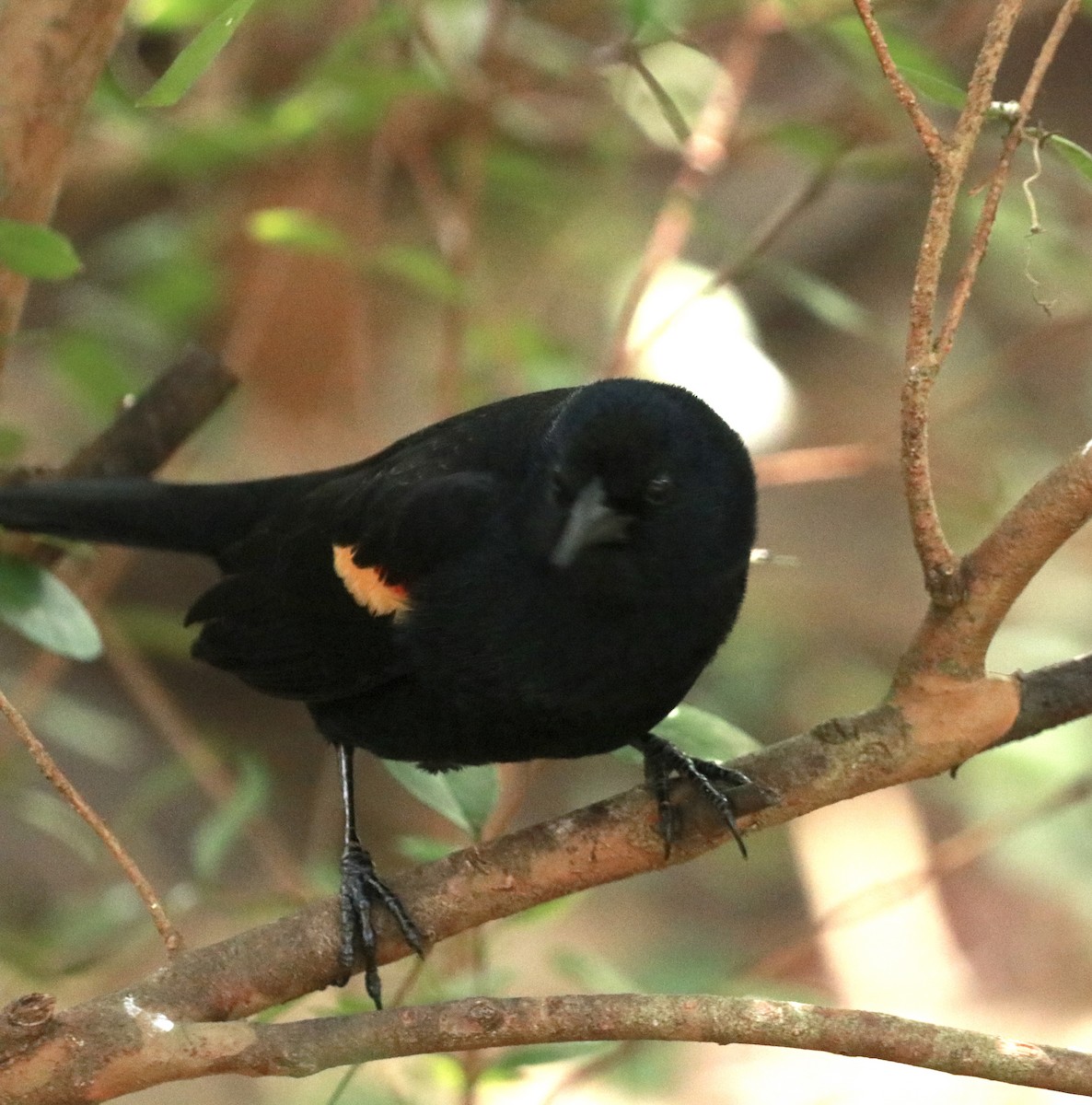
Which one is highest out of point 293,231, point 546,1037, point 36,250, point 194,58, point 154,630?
point 293,231

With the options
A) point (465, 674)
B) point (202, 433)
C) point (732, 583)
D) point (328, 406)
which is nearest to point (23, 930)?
point (202, 433)

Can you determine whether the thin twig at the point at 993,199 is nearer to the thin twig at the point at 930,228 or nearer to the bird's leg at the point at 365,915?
the thin twig at the point at 930,228

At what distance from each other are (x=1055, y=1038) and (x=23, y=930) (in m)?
2.45

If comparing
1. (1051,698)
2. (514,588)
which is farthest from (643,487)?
(1051,698)

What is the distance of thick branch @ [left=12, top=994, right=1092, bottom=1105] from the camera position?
128cm

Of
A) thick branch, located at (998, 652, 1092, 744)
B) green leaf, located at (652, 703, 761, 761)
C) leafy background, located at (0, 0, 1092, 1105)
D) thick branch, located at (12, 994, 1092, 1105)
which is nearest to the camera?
thick branch, located at (12, 994, 1092, 1105)

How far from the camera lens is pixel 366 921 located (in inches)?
69.9

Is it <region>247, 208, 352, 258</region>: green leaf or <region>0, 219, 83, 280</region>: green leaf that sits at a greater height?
<region>247, 208, 352, 258</region>: green leaf

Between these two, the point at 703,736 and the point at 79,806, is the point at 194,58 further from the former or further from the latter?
the point at 703,736

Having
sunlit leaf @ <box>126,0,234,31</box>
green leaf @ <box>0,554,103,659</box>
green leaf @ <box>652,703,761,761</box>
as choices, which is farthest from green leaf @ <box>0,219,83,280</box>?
green leaf @ <box>652,703,761,761</box>

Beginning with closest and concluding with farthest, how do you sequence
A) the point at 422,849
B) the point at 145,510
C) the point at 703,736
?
the point at 703,736 < the point at 422,849 < the point at 145,510

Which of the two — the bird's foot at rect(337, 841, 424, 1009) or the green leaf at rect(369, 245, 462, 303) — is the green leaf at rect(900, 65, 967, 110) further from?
the green leaf at rect(369, 245, 462, 303)

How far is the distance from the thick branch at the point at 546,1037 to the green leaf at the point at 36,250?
934 millimetres

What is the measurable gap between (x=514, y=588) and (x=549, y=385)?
1.18 meters
